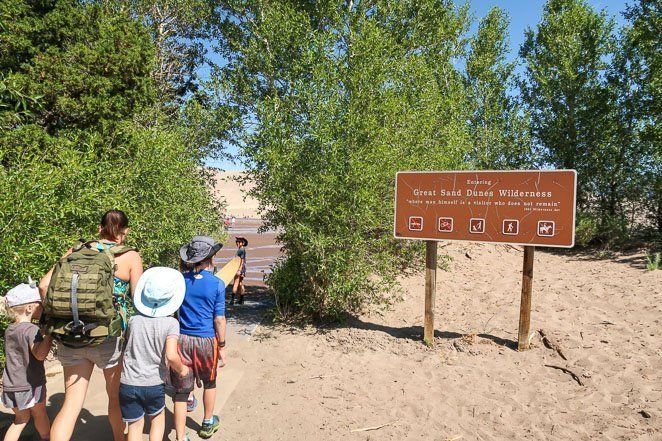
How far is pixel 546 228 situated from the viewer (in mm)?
5711

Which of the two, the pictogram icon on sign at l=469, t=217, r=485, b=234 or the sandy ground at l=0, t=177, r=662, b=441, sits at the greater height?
the pictogram icon on sign at l=469, t=217, r=485, b=234

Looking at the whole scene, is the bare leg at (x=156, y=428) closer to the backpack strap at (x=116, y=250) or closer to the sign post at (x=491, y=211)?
the backpack strap at (x=116, y=250)

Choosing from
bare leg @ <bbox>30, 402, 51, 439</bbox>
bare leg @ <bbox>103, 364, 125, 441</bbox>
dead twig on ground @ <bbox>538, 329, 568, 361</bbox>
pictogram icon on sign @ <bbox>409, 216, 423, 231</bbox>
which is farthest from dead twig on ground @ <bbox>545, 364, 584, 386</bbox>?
bare leg @ <bbox>30, 402, 51, 439</bbox>

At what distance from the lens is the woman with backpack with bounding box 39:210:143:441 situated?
2828 millimetres

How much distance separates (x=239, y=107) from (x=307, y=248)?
21.4 feet

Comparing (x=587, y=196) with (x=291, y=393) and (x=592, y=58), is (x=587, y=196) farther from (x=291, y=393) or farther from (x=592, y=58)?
(x=291, y=393)

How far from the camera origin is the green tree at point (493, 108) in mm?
18469

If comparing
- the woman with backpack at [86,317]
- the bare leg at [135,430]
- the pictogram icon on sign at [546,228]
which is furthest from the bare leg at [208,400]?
the pictogram icon on sign at [546,228]

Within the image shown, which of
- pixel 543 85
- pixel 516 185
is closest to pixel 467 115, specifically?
pixel 543 85

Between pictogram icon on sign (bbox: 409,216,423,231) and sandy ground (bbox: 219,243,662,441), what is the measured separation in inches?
66.7

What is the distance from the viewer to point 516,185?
5895 mm

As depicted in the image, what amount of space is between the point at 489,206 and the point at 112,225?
472cm

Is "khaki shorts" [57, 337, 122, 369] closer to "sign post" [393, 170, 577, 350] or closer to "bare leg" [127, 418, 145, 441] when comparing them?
"bare leg" [127, 418, 145, 441]

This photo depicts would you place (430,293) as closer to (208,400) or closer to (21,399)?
(208,400)
